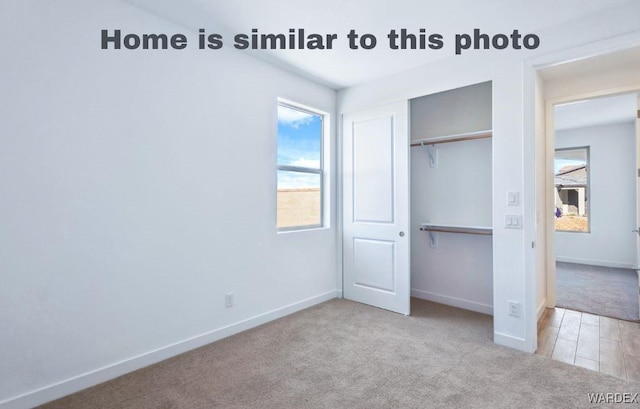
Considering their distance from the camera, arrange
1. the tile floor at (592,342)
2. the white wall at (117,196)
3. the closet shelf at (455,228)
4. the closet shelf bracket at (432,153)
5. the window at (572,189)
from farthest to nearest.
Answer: the window at (572,189) < the closet shelf bracket at (432,153) < the closet shelf at (455,228) < the tile floor at (592,342) < the white wall at (117,196)

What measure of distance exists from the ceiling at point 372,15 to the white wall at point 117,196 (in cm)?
26

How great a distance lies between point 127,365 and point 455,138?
352 cm

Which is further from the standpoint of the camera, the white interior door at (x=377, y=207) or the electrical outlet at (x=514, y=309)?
the white interior door at (x=377, y=207)

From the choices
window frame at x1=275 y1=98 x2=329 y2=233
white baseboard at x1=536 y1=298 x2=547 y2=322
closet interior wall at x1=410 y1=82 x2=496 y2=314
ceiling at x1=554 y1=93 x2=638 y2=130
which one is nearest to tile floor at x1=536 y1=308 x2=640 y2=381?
white baseboard at x1=536 y1=298 x2=547 y2=322

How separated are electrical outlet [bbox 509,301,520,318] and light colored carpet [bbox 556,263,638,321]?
1.49 meters

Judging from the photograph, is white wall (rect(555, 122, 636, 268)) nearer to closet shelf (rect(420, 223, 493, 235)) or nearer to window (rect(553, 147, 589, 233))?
window (rect(553, 147, 589, 233))

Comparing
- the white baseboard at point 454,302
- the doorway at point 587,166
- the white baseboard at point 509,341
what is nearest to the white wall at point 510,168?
the white baseboard at point 509,341

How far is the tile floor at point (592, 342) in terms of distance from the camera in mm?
2365

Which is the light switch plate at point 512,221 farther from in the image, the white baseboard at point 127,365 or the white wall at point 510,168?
the white baseboard at point 127,365

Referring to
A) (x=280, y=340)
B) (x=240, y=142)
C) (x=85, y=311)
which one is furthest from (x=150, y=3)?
(x=280, y=340)

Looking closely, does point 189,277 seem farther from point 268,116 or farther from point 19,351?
point 268,116

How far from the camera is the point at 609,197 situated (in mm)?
5594

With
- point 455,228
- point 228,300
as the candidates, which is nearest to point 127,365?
point 228,300

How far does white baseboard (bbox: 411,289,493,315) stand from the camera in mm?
3490
